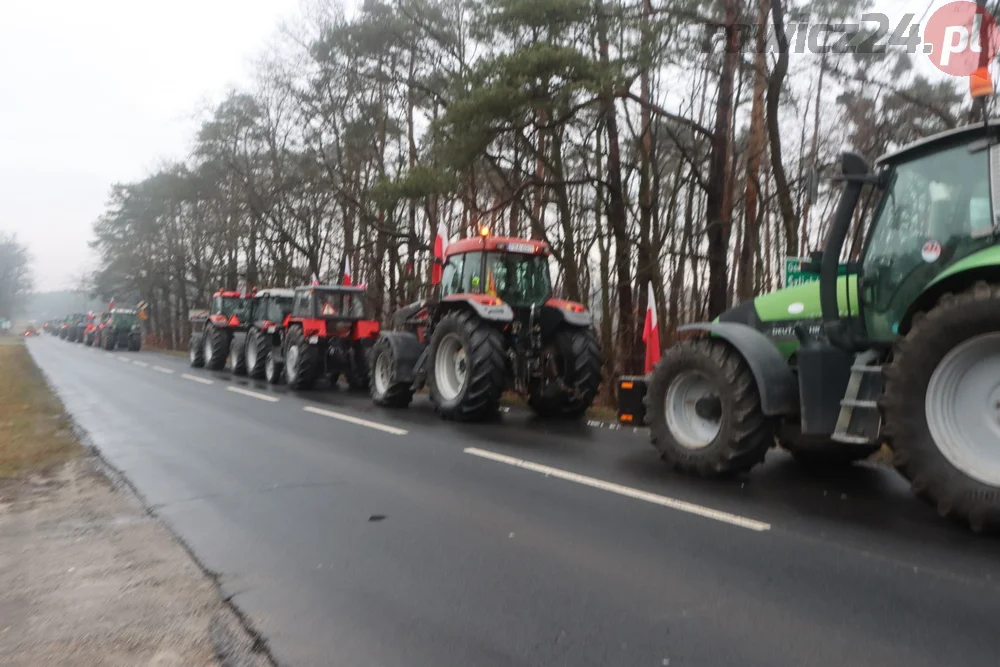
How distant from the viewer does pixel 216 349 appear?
21.5 meters

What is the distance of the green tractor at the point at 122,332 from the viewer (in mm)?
37625

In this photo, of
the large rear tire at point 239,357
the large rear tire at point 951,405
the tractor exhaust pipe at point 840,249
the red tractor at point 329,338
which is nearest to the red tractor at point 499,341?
the red tractor at point 329,338

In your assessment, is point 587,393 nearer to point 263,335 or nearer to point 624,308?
point 624,308

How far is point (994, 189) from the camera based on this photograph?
4.80 meters

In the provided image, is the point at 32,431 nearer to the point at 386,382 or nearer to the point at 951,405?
the point at 386,382

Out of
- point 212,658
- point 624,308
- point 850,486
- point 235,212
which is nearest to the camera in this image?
point 212,658

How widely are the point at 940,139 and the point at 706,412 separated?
268 cm

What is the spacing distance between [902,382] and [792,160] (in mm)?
18289

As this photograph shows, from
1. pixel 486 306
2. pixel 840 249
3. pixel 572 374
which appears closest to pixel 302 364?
pixel 486 306

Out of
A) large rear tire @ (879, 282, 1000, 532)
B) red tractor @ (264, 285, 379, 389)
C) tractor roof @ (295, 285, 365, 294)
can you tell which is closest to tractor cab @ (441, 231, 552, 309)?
red tractor @ (264, 285, 379, 389)

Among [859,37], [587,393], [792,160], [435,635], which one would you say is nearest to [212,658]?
[435,635]

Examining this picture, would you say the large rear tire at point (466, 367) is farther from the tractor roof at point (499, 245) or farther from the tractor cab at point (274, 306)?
the tractor cab at point (274, 306)

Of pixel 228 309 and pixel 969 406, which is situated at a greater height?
pixel 228 309

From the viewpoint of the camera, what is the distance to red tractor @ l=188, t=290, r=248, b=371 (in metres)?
21.5
